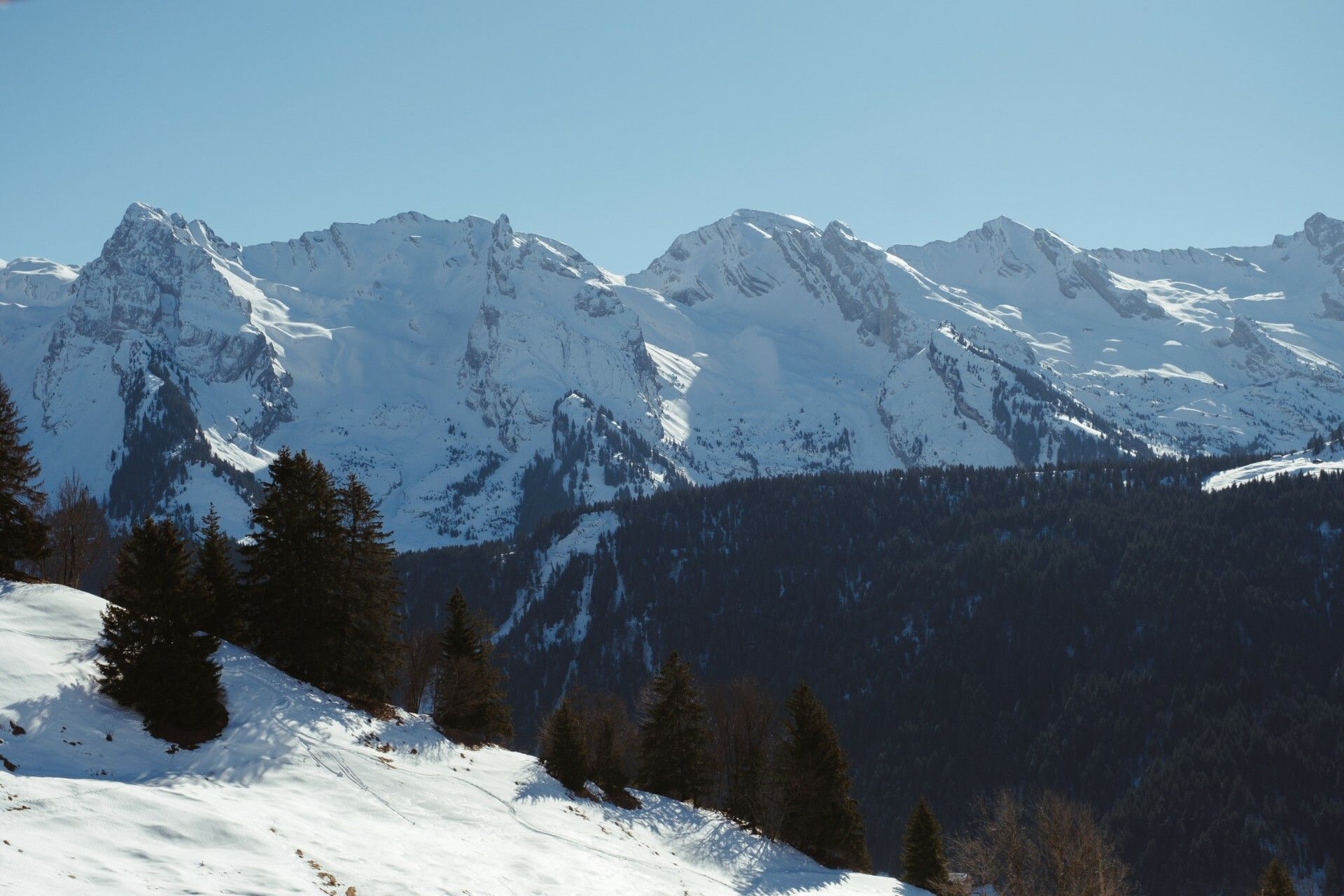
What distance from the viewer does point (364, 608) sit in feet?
191

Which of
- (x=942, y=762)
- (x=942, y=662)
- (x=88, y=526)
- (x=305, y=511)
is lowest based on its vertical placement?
(x=942, y=762)

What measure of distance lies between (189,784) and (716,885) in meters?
23.6

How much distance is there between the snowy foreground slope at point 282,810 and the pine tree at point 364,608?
384 cm

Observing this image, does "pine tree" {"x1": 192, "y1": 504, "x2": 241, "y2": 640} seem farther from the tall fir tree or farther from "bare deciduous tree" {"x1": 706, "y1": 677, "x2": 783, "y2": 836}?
"bare deciduous tree" {"x1": 706, "y1": 677, "x2": 783, "y2": 836}

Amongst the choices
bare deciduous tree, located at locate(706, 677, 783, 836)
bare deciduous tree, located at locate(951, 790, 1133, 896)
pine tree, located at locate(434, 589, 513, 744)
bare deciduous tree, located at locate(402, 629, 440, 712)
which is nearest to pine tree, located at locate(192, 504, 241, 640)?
pine tree, located at locate(434, 589, 513, 744)

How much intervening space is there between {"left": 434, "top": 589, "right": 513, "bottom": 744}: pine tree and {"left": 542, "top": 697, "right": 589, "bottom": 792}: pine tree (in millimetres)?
4182

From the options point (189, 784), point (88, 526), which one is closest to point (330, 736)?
point (189, 784)

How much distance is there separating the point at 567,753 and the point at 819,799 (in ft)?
62.8

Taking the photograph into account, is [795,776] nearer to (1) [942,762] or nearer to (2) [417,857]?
(2) [417,857]

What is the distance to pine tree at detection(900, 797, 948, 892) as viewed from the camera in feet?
232

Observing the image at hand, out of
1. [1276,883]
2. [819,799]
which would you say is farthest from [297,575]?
[1276,883]

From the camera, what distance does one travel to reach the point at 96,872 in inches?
1071

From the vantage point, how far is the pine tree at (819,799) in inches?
2616

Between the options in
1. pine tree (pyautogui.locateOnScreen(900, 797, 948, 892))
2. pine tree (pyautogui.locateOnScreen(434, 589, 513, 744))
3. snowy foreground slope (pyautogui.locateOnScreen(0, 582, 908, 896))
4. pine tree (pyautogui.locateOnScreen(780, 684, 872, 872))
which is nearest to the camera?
snowy foreground slope (pyautogui.locateOnScreen(0, 582, 908, 896))
